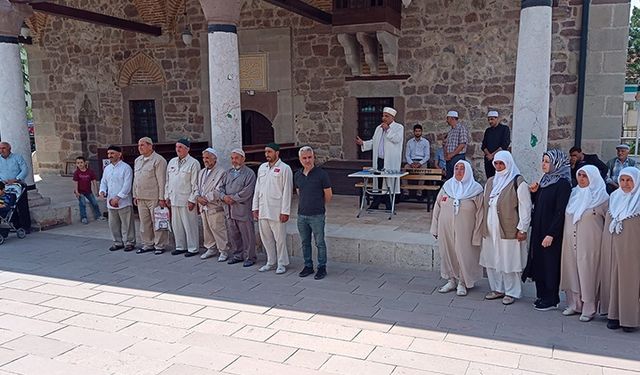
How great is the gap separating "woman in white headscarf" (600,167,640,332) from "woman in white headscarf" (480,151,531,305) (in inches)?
27.4

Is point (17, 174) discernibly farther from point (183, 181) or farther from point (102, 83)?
point (102, 83)

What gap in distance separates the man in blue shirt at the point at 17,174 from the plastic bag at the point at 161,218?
2386 mm

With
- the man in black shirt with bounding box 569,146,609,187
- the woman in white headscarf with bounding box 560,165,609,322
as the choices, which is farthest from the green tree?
the woman in white headscarf with bounding box 560,165,609,322

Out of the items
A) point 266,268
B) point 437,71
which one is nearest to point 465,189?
point 266,268

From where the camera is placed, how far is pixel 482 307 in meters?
4.43

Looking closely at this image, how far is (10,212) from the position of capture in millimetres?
7039

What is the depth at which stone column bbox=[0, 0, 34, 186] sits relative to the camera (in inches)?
Answer: 290

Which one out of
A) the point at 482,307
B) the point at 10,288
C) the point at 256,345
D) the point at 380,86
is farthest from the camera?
the point at 380,86

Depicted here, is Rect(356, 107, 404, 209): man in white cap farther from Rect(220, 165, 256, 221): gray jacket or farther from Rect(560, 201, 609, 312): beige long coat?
Rect(560, 201, 609, 312): beige long coat

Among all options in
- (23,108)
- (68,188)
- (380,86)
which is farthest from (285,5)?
(68,188)

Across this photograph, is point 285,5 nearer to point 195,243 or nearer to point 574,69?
Answer: point 195,243

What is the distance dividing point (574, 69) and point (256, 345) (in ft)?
22.4

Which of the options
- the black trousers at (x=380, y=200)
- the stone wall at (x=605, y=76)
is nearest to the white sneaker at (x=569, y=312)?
the black trousers at (x=380, y=200)

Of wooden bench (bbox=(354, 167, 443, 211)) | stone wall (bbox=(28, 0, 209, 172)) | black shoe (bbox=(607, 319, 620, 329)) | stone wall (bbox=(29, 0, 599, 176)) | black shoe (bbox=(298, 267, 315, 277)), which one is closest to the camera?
black shoe (bbox=(607, 319, 620, 329))
